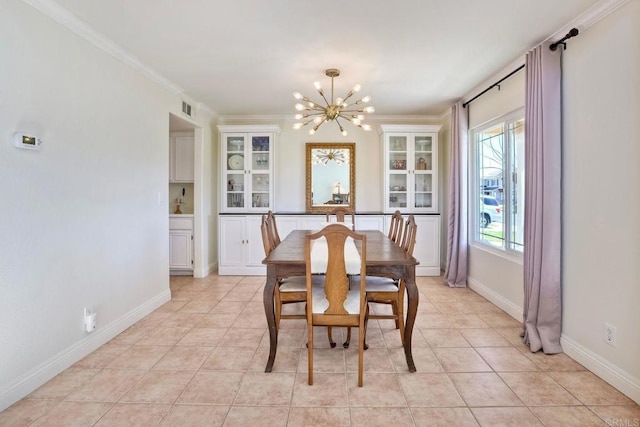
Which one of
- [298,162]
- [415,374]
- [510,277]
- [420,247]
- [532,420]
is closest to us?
[532,420]

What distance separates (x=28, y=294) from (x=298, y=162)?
3.79 metres

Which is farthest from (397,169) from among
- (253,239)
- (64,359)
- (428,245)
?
(64,359)

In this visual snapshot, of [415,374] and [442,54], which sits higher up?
[442,54]

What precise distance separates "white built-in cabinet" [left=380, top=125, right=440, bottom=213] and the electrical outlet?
2.96 m

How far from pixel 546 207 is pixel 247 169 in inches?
151

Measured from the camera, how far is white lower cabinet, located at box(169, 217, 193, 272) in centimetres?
475

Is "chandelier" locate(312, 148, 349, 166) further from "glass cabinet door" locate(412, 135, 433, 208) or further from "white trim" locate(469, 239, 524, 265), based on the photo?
"white trim" locate(469, 239, 524, 265)

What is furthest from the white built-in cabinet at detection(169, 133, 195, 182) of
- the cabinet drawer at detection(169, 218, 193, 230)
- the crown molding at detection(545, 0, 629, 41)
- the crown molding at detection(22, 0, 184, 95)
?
the crown molding at detection(545, 0, 629, 41)

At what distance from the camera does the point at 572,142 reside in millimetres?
2402

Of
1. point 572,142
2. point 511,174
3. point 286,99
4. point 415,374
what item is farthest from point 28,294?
point 511,174

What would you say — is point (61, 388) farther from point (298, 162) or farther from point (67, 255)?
point (298, 162)

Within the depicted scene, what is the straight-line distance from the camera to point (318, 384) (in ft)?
6.77

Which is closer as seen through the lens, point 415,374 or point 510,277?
point 415,374

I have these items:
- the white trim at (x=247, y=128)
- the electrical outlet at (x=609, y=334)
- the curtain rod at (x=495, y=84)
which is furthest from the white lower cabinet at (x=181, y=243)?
the electrical outlet at (x=609, y=334)
